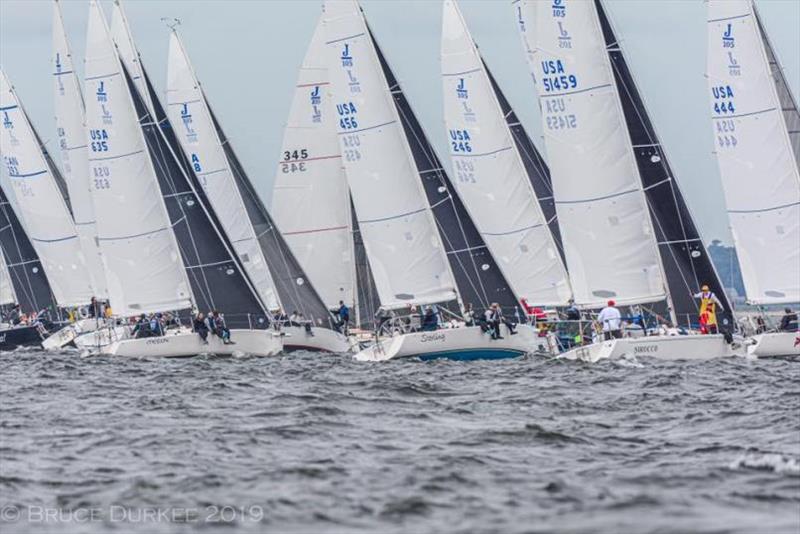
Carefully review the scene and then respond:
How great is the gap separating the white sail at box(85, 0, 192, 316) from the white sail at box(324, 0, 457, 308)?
16.6 ft

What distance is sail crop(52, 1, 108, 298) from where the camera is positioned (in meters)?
55.8

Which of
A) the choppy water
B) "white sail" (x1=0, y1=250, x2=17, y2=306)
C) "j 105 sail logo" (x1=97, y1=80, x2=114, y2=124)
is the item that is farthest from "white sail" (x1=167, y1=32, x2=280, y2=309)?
the choppy water

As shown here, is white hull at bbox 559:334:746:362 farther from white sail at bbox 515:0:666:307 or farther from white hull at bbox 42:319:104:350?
white hull at bbox 42:319:104:350

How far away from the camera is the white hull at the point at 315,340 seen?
40.6 m

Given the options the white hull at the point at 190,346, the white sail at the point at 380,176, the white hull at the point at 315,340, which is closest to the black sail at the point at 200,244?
the white hull at the point at 315,340

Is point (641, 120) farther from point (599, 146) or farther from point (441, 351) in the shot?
point (441, 351)

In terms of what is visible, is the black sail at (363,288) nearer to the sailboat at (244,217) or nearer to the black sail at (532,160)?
the sailboat at (244,217)

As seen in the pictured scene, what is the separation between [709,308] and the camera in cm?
3281

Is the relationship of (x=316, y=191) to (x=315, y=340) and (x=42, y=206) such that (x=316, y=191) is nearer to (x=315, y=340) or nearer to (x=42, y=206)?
(x=315, y=340)

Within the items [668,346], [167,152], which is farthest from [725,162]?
[167,152]

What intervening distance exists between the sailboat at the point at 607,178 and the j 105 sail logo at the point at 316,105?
1419 cm

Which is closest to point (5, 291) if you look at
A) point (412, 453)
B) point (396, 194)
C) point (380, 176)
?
point (380, 176)

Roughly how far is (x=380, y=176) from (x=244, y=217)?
947 cm

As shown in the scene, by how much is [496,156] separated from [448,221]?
14.0 ft
